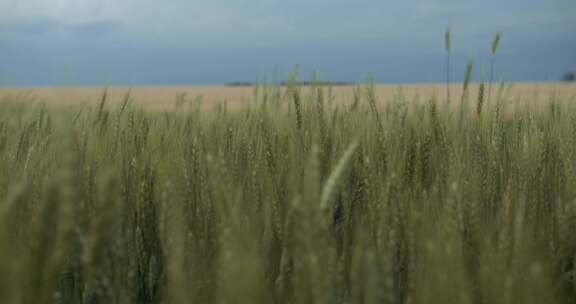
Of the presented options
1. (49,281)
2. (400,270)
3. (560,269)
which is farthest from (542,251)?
(49,281)

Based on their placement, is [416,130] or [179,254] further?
[416,130]

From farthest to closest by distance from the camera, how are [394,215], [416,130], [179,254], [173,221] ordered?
[416,130] → [394,215] → [173,221] → [179,254]

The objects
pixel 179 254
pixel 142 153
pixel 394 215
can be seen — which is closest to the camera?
pixel 179 254

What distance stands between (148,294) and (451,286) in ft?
1.91

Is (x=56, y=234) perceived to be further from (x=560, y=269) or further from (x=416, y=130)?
(x=416, y=130)

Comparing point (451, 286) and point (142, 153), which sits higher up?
point (142, 153)

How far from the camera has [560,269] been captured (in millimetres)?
946

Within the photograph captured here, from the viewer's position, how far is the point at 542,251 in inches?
35.9

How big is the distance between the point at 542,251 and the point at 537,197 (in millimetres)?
237

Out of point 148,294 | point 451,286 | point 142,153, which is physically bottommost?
point 148,294

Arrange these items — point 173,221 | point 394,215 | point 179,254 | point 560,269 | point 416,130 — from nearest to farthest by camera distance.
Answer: point 179,254
point 173,221
point 394,215
point 560,269
point 416,130

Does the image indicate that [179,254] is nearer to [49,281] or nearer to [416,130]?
[49,281]

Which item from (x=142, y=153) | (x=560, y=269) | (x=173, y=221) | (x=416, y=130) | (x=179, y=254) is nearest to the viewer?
(x=179, y=254)

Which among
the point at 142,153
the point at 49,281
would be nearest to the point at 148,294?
the point at 142,153
